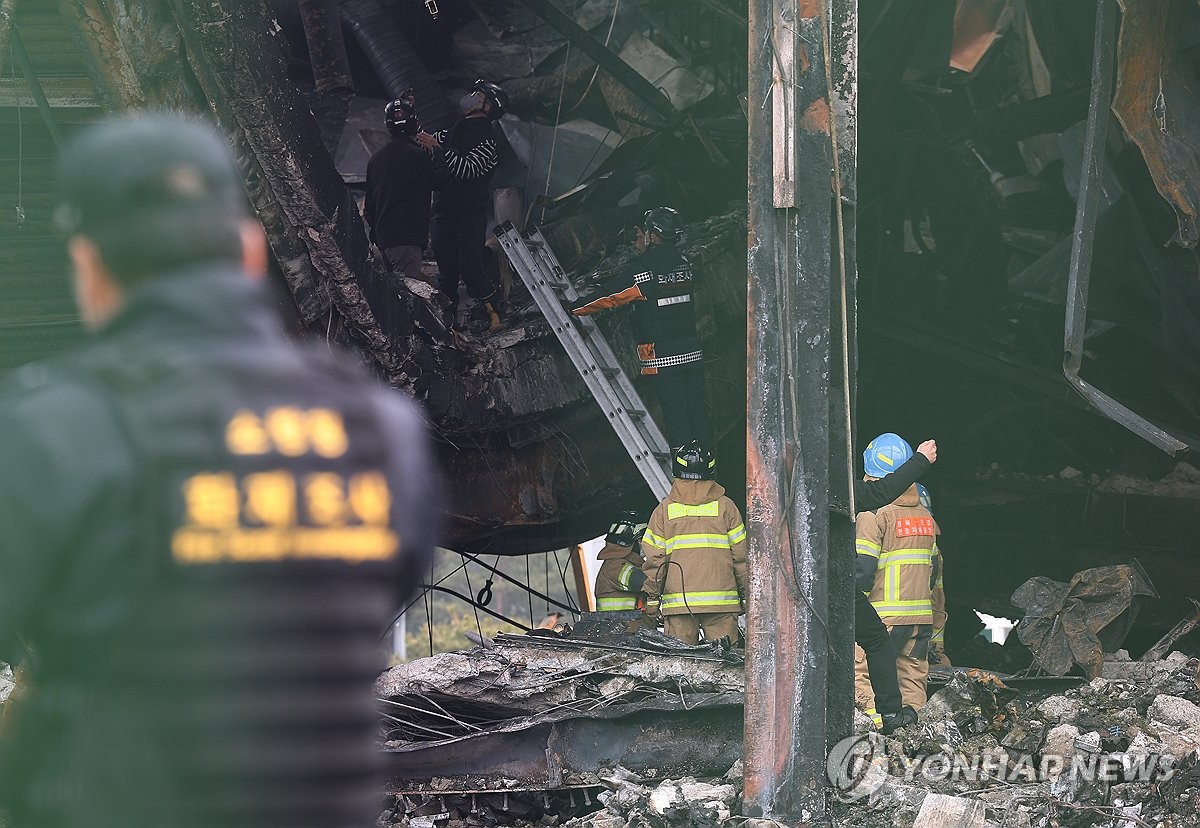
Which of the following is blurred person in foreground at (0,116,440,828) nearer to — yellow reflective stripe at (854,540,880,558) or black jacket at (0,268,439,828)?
black jacket at (0,268,439,828)

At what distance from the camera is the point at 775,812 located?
17.6 feet

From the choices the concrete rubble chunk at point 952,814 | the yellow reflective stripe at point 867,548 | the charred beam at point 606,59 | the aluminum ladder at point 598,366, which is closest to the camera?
the concrete rubble chunk at point 952,814

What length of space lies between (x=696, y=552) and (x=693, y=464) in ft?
1.52

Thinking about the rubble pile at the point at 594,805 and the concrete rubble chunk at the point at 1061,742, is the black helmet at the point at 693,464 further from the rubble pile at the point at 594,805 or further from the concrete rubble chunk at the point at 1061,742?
the concrete rubble chunk at the point at 1061,742

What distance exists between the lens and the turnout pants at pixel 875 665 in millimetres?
6625

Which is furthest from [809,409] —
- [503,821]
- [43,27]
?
[43,27]

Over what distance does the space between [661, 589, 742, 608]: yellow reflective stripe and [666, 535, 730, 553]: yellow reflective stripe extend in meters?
0.24

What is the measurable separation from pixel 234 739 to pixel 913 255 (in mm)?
9449

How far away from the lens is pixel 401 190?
30.5ft

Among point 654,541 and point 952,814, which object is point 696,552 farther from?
point 952,814

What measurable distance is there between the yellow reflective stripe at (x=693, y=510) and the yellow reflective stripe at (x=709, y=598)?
0.41 m

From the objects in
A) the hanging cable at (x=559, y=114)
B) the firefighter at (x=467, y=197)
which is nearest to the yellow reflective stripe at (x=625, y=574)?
the hanging cable at (x=559, y=114)

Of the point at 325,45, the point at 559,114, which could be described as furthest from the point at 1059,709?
the point at 325,45

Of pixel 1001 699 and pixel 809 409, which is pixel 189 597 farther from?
pixel 1001 699
